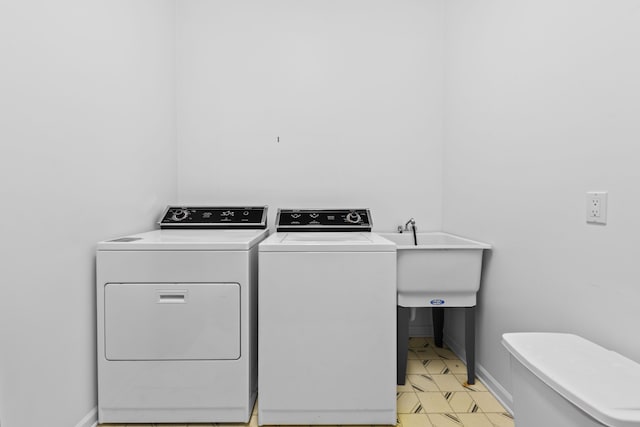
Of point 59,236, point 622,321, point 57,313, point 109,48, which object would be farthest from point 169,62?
point 622,321

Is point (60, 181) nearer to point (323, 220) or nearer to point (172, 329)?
point (172, 329)

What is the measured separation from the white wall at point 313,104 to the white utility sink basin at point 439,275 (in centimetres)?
69

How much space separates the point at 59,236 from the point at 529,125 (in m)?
1.99

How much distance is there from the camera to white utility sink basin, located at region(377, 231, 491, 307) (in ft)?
6.09

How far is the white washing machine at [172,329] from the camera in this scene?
5.16 feet

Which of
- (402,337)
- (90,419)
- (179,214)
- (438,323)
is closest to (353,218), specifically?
(402,337)

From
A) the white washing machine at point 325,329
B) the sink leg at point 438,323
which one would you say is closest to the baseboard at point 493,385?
the sink leg at point 438,323

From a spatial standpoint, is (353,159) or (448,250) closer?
(448,250)

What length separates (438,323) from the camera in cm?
245

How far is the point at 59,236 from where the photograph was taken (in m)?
1.38

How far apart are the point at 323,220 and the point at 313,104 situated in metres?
0.83

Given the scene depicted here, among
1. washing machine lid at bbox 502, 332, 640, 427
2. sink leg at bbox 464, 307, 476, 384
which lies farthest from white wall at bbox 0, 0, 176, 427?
sink leg at bbox 464, 307, 476, 384

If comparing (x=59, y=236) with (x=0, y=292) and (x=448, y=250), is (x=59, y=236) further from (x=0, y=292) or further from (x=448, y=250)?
A: (x=448, y=250)

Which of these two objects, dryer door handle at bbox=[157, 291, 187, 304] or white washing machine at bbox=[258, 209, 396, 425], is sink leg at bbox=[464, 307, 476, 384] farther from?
dryer door handle at bbox=[157, 291, 187, 304]
